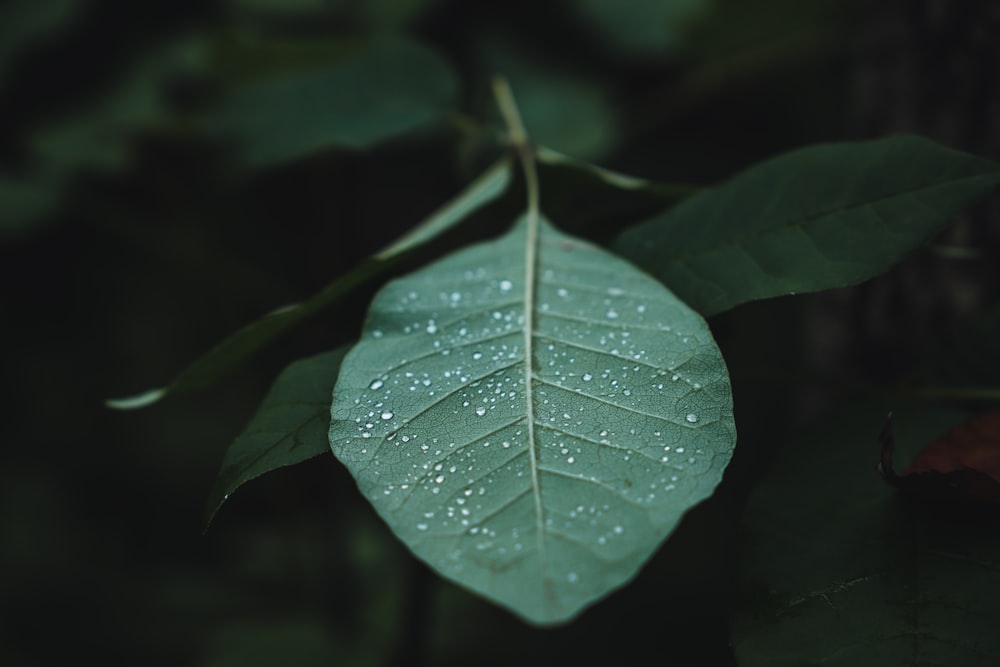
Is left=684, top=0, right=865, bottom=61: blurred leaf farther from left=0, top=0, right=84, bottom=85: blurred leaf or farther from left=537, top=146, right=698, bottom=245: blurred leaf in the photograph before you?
left=0, top=0, right=84, bottom=85: blurred leaf

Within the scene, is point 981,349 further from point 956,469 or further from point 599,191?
point 599,191

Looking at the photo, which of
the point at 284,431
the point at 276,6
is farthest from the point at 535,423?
the point at 276,6

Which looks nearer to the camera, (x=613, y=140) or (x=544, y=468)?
(x=544, y=468)

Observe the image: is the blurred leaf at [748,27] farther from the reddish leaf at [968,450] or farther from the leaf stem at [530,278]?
the reddish leaf at [968,450]

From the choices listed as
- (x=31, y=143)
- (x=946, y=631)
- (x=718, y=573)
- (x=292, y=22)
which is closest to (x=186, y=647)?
(x=31, y=143)

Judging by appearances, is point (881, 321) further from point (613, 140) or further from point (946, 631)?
point (613, 140)

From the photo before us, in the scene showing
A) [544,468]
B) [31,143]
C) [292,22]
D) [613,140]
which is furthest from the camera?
[292,22]
